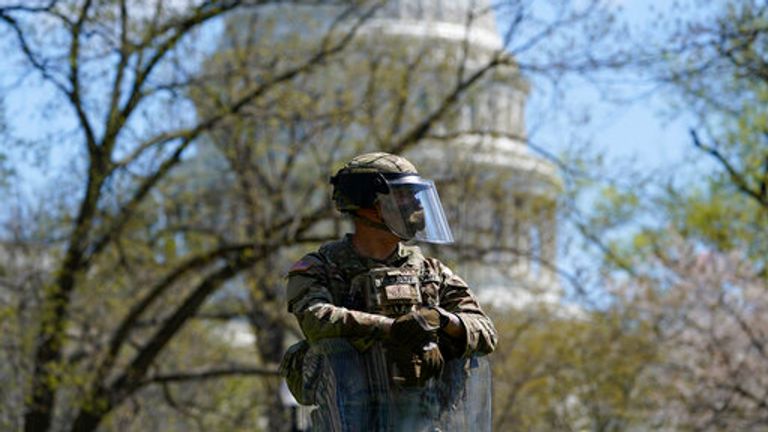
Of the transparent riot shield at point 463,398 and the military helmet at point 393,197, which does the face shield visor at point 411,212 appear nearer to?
the military helmet at point 393,197

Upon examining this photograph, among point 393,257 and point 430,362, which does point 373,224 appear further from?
point 430,362

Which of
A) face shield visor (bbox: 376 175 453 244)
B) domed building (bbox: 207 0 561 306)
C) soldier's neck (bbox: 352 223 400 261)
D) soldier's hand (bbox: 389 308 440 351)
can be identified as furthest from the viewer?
domed building (bbox: 207 0 561 306)

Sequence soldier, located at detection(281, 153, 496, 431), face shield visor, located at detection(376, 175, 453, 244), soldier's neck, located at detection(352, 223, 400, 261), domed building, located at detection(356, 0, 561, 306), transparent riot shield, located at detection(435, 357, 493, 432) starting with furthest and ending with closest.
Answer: domed building, located at detection(356, 0, 561, 306) < soldier's neck, located at detection(352, 223, 400, 261) < face shield visor, located at detection(376, 175, 453, 244) < transparent riot shield, located at detection(435, 357, 493, 432) < soldier, located at detection(281, 153, 496, 431)

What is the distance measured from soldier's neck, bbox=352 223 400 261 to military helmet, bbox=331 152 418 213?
11cm

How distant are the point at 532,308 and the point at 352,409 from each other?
28420mm

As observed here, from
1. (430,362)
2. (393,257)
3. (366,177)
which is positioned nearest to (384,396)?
(430,362)

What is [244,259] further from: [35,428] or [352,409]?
[352,409]

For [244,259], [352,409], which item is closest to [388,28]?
[244,259]

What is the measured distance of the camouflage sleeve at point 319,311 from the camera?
6.93 metres

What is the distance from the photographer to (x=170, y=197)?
2538 centimetres

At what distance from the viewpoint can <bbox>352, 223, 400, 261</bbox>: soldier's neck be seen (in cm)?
730

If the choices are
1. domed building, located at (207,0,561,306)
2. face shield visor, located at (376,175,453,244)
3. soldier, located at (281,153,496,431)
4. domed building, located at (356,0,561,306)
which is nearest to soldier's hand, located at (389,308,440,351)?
soldier, located at (281,153,496,431)

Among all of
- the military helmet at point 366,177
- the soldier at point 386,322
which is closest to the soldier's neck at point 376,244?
the soldier at point 386,322

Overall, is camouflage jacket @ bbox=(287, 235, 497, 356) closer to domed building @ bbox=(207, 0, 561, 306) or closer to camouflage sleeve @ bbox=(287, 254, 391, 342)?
camouflage sleeve @ bbox=(287, 254, 391, 342)
